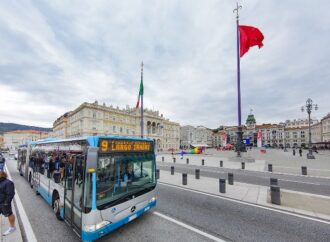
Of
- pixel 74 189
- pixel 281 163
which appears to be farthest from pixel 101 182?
pixel 281 163

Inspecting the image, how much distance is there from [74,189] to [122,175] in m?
1.30

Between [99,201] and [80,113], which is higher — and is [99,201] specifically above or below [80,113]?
below

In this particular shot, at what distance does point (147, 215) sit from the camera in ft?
18.9

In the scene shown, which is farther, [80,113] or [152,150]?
[80,113]

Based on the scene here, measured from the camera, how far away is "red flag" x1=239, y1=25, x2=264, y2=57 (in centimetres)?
1733

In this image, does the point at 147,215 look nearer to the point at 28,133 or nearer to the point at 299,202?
the point at 299,202

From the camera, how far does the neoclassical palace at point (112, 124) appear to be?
5973 cm

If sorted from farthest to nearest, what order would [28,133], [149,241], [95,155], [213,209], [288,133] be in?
1. [28,133]
2. [288,133]
3. [213,209]
4. [149,241]
5. [95,155]

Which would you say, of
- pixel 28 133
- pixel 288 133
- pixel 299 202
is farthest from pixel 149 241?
pixel 28 133

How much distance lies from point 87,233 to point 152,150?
289 cm

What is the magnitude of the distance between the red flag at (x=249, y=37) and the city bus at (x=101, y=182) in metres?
17.7

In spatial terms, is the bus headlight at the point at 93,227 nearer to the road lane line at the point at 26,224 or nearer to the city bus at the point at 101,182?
the city bus at the point at 101,182

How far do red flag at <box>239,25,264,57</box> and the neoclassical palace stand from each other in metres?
47.4

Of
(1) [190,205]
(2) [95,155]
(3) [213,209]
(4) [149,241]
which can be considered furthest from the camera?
(1) [190,205]
